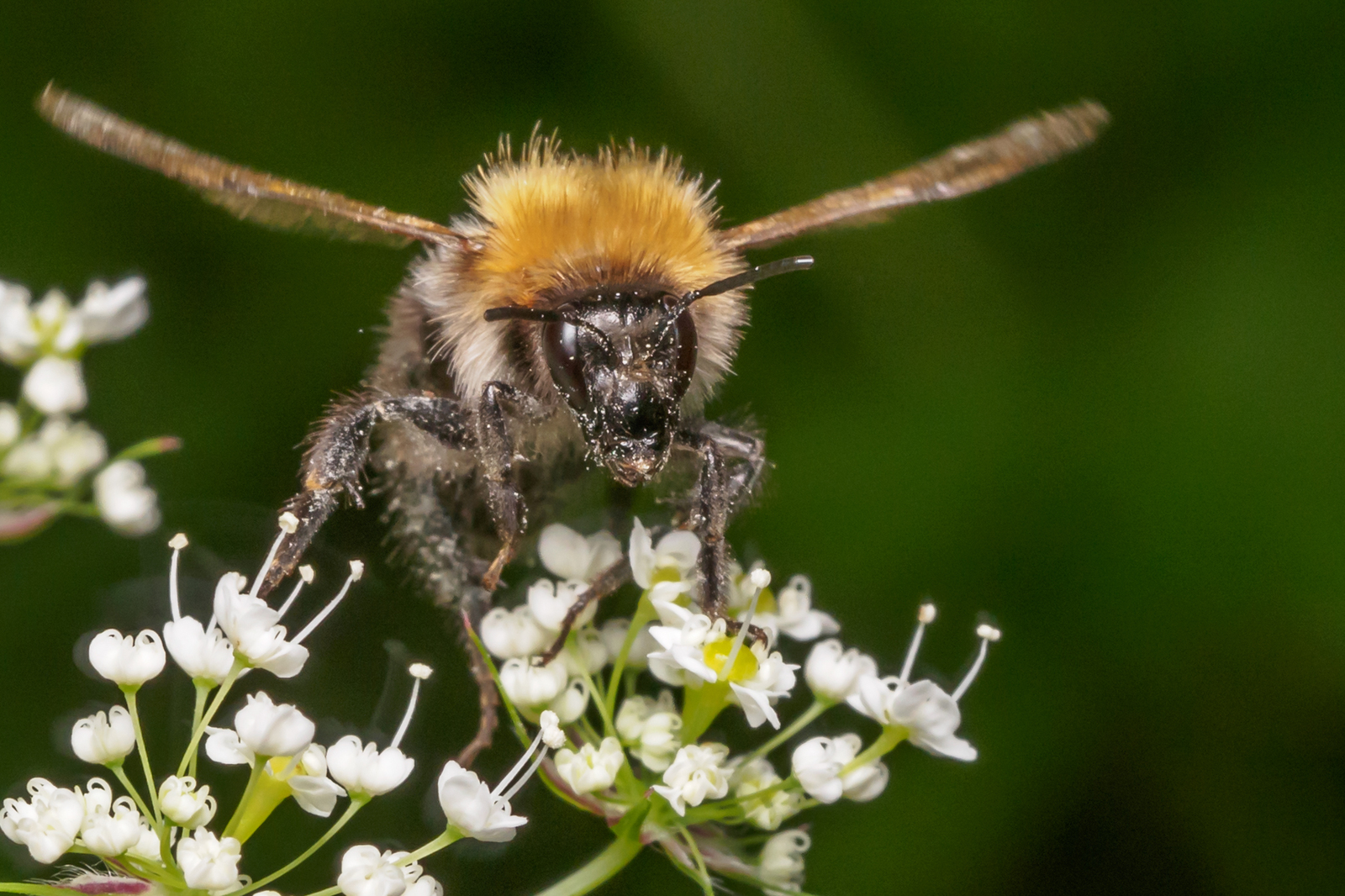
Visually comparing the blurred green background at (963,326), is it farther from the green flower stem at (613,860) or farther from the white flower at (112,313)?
the green flower stem at (613,860)

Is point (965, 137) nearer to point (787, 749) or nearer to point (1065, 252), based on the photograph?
point (1065, 252)

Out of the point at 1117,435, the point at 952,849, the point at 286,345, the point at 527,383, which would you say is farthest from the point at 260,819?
the point at 1117,435

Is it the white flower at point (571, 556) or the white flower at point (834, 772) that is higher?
the white flower at point (571, 556)

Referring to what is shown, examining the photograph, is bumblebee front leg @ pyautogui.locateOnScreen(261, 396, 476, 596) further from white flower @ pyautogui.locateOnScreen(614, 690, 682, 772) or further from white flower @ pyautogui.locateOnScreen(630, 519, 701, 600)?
white flower @ pyautogui.locateOnScreen(614, 690, 682, 772)

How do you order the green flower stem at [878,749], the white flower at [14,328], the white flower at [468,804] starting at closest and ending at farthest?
the white flower at [468,804] → the green flower stem at [878,749] → the white flower at [14,328]

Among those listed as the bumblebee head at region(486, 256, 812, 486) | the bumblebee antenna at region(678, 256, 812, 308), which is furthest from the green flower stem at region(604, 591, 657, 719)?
the bumblebee antenna at region(678, 256, 812, 308)

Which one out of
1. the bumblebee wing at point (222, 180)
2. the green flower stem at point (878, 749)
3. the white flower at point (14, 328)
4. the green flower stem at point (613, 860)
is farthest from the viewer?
the white flower at point (14, 328)

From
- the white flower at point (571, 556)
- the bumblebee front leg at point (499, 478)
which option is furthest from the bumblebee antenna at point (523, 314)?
the white flower at point (571, 556)

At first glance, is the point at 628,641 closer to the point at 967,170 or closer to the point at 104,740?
the point at 104,740
